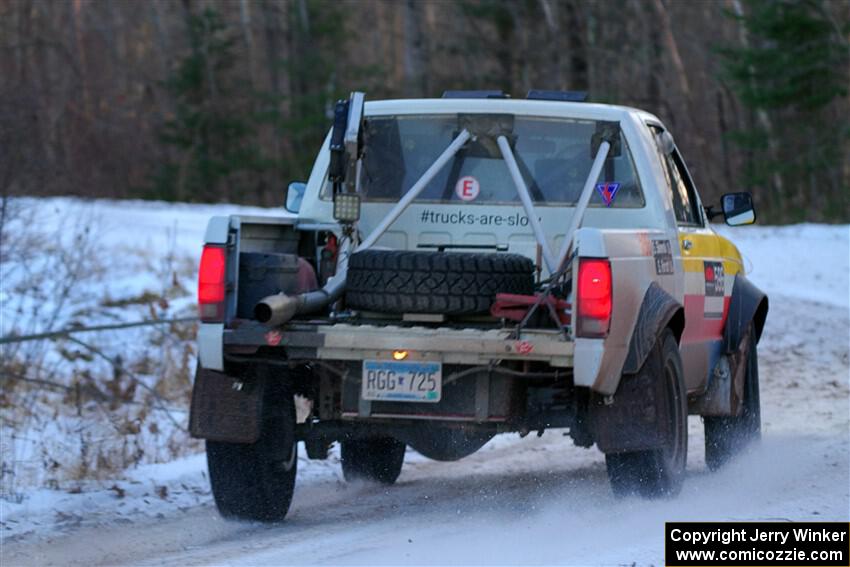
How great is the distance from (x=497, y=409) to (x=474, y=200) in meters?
1.44

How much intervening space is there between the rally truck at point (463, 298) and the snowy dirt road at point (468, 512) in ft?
1.16

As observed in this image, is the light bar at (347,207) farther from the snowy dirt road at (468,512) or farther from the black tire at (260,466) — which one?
the snowy dirt road at (468,512)

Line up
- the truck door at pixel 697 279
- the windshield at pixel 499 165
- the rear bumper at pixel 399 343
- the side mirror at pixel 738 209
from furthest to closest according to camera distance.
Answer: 1. the side mirror at pixel 738 209
2. the truck door at pixel 697 279
3. the windshield at pixel 499 165
4. the rear bumper at pixel 399 343

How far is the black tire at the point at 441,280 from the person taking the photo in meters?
6.63

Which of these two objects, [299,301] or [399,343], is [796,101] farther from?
[399,343]

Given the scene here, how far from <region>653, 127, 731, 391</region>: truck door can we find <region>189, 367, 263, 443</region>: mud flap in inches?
91.8

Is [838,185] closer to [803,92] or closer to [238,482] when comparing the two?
[803,92]

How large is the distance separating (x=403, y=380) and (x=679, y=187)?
2.64 m

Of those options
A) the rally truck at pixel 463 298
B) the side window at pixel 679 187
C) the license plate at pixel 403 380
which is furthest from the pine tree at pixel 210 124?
the license plate at pixel 403 380

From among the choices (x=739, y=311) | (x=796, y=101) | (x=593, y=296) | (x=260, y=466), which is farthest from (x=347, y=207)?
(x=796, y=101)

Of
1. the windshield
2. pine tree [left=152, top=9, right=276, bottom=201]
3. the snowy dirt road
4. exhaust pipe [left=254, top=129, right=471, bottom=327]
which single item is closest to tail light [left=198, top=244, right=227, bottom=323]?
exhaust pipe [left=254, top=129, right=471, bottom=327]

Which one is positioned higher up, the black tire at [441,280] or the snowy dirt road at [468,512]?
the black tire at [441,280]

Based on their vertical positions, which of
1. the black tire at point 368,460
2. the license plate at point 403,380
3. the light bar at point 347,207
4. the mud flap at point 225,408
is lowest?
the black tire at point 368,460

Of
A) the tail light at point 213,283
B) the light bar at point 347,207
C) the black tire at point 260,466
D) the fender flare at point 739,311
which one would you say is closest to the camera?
the tail light at point 213,283
